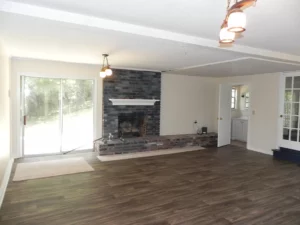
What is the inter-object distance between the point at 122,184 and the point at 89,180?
2.11ft

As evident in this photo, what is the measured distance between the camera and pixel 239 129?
27.0ft

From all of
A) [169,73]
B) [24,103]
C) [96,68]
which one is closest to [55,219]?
[24,103]

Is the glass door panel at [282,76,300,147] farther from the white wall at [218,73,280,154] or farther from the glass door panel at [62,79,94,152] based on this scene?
the glass door panel at [62,79,94,152]

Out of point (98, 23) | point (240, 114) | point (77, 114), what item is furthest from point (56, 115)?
point (240, 114)

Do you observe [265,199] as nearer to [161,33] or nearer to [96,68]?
[161,33]

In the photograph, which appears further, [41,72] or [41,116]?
[41,116]

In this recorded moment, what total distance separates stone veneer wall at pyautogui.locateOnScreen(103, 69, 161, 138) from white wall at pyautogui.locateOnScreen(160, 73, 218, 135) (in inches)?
11.9

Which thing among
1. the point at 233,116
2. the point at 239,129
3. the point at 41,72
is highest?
the point at 41,72

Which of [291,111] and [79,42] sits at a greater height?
[79,42]

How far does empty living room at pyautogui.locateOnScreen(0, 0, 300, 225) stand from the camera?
8.31 ft

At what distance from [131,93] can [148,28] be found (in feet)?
12.6

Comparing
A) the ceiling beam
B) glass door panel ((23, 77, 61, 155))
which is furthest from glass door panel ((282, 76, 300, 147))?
glass door panel ((23, 77, 61, 155))

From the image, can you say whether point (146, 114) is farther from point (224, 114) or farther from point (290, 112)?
point (290, 112)

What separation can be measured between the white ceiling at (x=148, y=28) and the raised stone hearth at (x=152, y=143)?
2.65 metres
